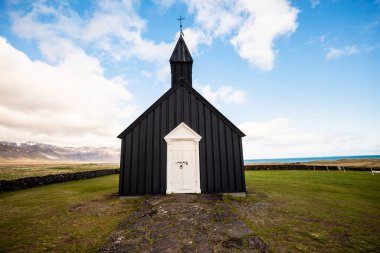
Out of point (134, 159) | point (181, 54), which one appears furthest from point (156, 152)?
point (181, 54)

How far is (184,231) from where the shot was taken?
535 cm

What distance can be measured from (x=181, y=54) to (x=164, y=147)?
684 cm

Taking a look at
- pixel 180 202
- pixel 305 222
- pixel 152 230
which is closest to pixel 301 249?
pixel 305 222

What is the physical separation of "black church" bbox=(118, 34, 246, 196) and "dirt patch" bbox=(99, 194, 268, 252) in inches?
83.9

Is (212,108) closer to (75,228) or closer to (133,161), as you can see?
(133,161)

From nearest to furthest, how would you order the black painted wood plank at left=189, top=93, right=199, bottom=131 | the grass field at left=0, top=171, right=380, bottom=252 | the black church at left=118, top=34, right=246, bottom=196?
1. the grass field at left=0, top=171, right=380, bottom=252
2. the black church at left=118, top=34, right=246, bottom=196
3. the black painted wood plank at left=189, top=93, right=199, bottom=131

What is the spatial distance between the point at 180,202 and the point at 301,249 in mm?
5012

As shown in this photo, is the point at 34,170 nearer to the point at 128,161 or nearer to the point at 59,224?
the point at 128,161

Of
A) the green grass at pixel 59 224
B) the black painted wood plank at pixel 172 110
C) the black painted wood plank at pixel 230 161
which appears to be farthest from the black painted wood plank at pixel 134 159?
the black painted wood plank at pixel 230 161

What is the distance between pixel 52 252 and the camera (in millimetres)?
4441

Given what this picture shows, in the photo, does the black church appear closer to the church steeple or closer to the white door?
the white door

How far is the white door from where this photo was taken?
10234mm

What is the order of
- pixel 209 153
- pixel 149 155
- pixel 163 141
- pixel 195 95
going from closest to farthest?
pixel 149 155 < pixel 209 153 < pixel 163 141 < pixel 195 95

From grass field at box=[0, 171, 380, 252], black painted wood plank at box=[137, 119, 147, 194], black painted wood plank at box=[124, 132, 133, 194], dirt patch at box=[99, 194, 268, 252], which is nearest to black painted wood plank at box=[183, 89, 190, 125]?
black painted wood plank at box=[137, 119, 147, 194]
